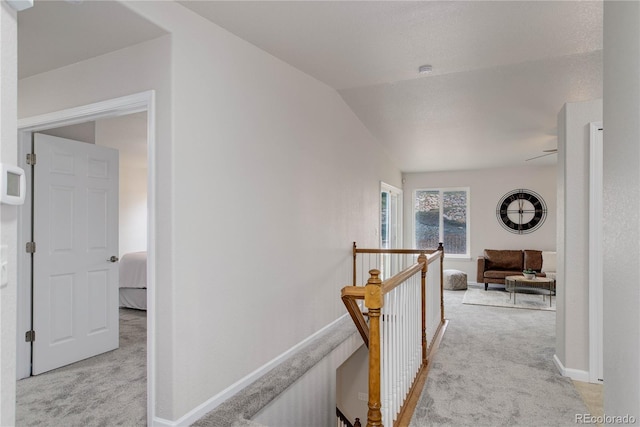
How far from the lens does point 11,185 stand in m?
1.00

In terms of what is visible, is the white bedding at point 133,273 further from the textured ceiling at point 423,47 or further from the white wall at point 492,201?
the white wall at point 492,201

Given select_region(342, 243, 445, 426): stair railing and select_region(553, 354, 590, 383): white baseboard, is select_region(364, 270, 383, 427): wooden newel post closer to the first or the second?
select_region(342, 243, 445, 426): stair railing

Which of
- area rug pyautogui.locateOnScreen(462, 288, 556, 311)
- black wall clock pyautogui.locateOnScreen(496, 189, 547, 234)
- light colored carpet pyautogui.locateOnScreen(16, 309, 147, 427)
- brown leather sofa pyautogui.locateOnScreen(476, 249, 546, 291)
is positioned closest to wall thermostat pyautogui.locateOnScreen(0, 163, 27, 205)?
light colored carpet pyautogui.locateOnScreen(16, 309, 147, 427)

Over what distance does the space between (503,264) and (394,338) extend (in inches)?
237

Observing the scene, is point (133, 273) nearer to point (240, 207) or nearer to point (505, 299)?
point (240, 207)

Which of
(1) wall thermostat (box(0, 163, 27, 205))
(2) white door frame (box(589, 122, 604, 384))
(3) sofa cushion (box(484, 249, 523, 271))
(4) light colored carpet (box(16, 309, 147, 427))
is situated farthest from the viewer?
(3) sofa cushion (box(484, 249, 523, 271))

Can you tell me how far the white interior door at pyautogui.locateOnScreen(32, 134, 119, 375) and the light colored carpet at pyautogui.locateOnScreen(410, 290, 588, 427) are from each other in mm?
2799

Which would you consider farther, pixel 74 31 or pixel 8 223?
pixel 74 31

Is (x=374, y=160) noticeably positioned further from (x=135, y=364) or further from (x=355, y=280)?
(x=135, y=364)

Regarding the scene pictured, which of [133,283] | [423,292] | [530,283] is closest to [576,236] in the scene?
[423,292]

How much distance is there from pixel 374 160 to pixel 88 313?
4.42 m

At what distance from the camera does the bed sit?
499cm

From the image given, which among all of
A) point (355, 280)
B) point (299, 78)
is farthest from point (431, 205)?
point (299, 78)

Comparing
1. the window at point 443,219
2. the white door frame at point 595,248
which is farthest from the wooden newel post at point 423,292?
the window at point 443,219
